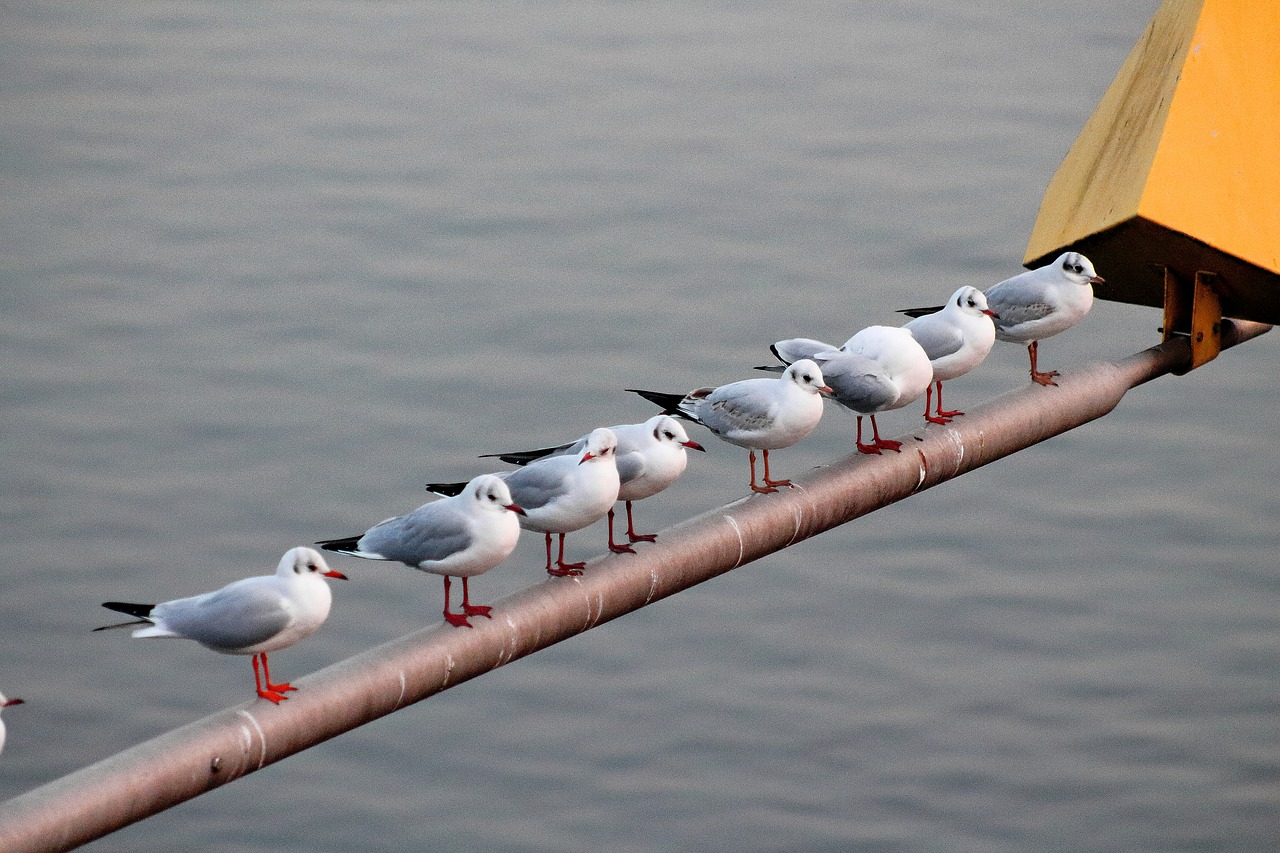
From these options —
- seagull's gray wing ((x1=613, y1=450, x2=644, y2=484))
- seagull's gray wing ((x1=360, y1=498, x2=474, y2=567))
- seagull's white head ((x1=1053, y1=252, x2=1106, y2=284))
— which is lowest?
seagull's gray wing ((x1=360, y1=498, x2=474, y2=567))

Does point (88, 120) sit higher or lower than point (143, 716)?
higher

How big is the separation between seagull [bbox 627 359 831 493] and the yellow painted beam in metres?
1.42

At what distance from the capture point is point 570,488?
22.3 ft

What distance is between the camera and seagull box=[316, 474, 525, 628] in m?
6.61

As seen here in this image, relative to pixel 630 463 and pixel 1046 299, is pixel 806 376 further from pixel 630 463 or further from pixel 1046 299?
pixel 1046 299

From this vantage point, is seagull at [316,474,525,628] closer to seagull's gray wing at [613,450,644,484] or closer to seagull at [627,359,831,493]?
seagull's gray wing at [613,450,644,484]

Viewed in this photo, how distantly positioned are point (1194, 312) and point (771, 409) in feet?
6.65

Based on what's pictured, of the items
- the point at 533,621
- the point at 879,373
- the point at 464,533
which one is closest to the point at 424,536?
the point at 464,533

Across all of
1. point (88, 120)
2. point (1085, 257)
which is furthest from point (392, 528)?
point (88, 120)

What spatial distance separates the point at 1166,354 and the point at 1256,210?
74cm

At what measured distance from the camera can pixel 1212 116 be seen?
26.2 ft

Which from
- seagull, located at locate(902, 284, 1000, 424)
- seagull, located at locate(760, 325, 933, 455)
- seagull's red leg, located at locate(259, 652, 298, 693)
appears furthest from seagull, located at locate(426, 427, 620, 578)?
seagull, located at locate(902, 284, 1000, 424)

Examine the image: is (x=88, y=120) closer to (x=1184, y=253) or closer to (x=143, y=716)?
(x=143, y=716)

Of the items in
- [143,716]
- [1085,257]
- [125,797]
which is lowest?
[143,716]
